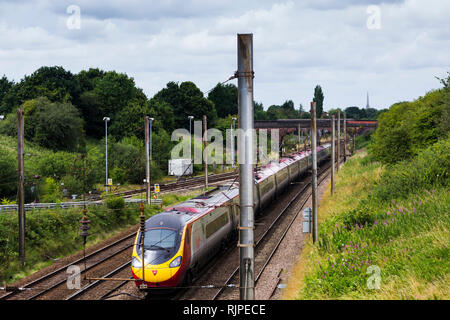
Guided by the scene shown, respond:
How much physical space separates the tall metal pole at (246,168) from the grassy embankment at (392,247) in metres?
4.55

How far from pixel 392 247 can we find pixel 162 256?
7982mm

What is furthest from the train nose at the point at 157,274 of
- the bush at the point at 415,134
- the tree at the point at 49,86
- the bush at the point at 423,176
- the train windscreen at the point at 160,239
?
the tree at the point at 49,86

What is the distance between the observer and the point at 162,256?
15.7m

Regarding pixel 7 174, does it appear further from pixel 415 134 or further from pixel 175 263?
pixel 415 134

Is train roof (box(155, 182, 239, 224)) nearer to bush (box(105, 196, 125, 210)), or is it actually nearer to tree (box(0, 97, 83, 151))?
bush (box(105, 196, 125, 210))

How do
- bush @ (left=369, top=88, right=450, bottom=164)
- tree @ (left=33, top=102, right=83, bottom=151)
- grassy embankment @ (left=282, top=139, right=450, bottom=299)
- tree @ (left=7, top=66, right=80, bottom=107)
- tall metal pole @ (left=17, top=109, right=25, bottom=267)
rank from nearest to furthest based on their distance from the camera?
grassy embankment @ (left=282, top=139, right=450, bottom=299) < tall metal pole @ (left=17, top=109, right=25, bottom=267) < bush @ (left=369, top=88, right=450, bottom=164) < tree @ (left=33, top=102, right=83, bottom=151) < tree @ (left=7, top=66, right=80, bottom=107)

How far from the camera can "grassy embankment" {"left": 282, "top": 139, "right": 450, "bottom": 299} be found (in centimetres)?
1212

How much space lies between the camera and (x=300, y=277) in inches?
714

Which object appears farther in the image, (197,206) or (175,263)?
(197,206)

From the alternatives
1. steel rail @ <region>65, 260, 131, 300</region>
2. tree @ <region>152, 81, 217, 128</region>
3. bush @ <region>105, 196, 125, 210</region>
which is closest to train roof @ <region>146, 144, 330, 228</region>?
steel rail @ <region>65, 260, 131, 300</region>

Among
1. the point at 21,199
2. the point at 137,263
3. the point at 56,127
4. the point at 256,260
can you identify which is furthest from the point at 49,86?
the point at 137,263

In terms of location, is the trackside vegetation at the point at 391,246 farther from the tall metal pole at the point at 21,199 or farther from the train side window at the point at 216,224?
the tall metal pole at the point at 21,199

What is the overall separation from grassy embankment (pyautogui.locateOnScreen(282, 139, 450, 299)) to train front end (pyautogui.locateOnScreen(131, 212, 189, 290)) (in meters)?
4.17
